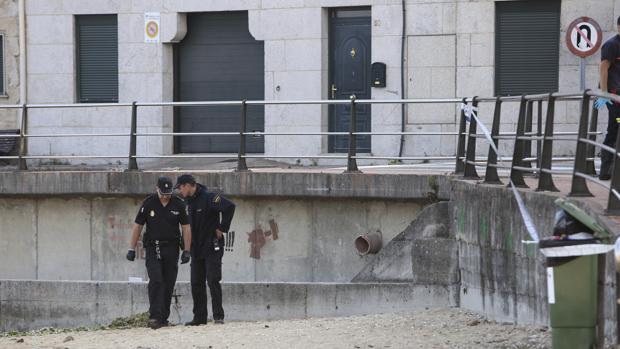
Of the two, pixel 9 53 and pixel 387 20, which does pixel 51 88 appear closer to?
pixel 9 53

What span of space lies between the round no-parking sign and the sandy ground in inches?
320

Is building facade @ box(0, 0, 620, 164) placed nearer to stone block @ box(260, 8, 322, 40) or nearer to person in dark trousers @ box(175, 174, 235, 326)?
stone block @ box(260, 8, 322, 40)

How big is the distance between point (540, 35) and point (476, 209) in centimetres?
922

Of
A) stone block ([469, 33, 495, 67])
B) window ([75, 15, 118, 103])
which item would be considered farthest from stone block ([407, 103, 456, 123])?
window ([75, 15, 118, 103])

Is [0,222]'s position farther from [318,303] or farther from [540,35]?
[540,35]

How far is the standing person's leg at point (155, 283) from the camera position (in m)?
15.1

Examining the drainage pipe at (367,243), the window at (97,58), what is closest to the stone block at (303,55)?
the window at (97,58)

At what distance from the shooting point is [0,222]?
19672 mm

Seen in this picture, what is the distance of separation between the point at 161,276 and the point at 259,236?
333cm

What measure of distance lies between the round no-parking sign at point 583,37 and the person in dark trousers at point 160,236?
9.18 meters

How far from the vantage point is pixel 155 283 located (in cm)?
1516

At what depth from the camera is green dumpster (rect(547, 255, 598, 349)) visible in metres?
8.62

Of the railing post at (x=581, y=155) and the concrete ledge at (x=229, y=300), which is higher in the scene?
the railing post at (x=581, y=155)

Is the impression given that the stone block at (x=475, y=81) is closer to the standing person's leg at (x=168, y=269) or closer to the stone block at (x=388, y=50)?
the stone block at (x=388, y=50)
